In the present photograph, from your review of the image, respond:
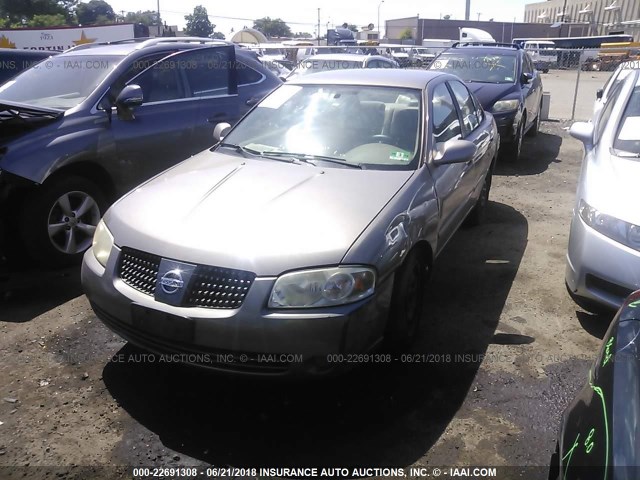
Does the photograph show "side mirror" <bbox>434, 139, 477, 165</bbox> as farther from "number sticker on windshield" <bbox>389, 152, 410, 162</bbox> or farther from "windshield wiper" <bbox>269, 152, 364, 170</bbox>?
"windshield wiper" <bbox>269, 152, 364, 170</bbox>

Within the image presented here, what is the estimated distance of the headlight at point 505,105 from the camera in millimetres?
8352

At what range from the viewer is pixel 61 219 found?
14.9ft

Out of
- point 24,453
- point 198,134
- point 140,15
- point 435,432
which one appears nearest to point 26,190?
point 198,134

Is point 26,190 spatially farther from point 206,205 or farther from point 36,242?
point 206,205

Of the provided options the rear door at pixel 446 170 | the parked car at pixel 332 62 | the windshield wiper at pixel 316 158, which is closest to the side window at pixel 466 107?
the rear door at pixel 446 170

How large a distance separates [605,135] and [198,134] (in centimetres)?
375

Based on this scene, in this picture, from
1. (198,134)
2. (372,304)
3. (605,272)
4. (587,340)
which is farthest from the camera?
(198,134)

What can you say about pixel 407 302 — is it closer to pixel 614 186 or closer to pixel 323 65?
pixel 614 186

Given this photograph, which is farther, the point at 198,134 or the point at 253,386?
the point at 198,134

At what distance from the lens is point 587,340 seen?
3.61 m

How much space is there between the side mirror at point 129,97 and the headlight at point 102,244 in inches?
76.9

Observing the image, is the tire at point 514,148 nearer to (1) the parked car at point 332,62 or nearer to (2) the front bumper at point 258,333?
(1) the parked car at point 332,62

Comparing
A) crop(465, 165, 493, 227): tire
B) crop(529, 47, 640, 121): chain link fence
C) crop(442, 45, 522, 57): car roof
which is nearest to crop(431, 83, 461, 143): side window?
crop(465, 165, 493, 227): tire

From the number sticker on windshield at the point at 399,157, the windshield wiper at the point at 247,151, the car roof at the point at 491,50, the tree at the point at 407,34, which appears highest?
the tree at the point at 407,34
